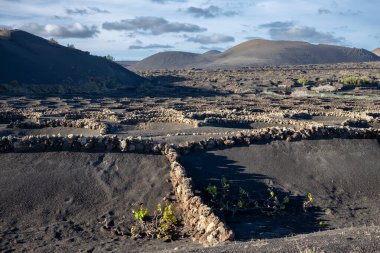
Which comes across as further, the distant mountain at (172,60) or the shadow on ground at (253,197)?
the distant mountain at (172,60)

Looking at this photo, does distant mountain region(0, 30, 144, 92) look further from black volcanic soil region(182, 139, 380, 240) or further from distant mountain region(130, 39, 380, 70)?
distant mountain region(130, 39, 380, 70)

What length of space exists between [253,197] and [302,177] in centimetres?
188

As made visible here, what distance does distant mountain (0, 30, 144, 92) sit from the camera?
46.4m

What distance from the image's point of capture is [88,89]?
4809 cm

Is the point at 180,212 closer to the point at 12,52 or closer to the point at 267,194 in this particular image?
the point at 267,194

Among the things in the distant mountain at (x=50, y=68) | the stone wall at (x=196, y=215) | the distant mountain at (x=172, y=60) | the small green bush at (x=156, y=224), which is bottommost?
the small green bush at (x=156, y=224)

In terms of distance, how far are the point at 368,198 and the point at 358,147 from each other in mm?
2566

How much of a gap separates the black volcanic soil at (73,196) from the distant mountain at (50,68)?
32873 millimetres

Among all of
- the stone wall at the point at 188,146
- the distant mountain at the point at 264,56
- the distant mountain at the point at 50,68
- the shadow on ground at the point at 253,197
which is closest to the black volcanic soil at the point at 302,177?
the shadow on ground at the point at 253,197

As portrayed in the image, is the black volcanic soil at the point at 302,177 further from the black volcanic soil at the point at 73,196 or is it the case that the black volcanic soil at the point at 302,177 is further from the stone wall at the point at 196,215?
the black volcanic soil at the point at 73,196

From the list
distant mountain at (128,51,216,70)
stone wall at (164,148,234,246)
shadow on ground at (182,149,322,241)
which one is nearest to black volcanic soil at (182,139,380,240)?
shadow on ground at (182,149,322,241)

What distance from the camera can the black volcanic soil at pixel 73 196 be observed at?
9.08 metres

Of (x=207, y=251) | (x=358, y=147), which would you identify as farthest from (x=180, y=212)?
(x=358, y=147)

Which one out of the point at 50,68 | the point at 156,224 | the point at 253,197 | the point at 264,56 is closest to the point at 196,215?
the point at 156,224
